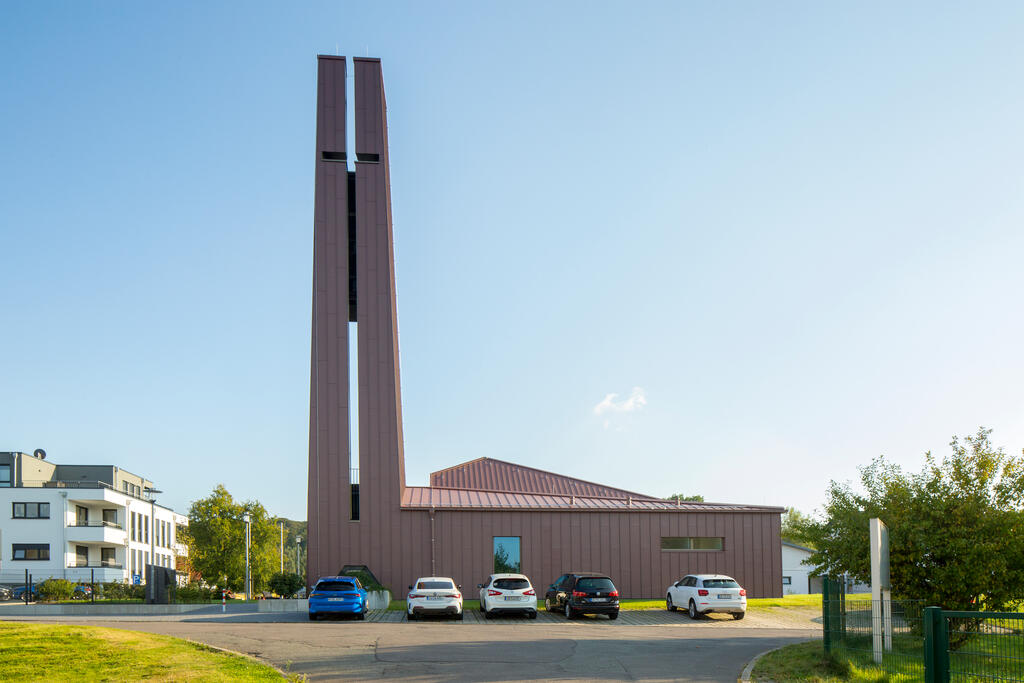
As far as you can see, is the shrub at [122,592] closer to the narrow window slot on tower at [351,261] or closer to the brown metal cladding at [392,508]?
the brown metal cladding at [392,508]

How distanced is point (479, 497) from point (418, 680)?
76.8ft

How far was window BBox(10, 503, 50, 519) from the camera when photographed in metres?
53.3

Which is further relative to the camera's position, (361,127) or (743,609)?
(361,127)

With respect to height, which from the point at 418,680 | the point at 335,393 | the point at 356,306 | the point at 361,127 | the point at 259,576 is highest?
the point at 361,127

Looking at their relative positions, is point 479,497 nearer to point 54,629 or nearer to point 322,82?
point 322,82

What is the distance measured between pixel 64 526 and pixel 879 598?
52312 millimetres

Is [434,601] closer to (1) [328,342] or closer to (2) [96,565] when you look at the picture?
(1) [328,342]

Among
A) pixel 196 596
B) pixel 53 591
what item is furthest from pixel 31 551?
pixel 53 591

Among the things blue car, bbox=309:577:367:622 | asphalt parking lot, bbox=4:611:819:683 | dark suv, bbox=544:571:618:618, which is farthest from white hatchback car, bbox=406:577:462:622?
dark suv, bbox=544:571:618:618

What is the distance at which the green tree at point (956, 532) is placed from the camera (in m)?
16.7

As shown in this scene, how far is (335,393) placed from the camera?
114 feet

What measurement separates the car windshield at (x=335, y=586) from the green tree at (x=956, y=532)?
13.7 metres

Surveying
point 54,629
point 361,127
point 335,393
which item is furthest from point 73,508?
point 54,629

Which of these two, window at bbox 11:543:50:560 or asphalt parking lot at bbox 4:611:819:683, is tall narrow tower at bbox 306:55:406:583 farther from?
window at bbox 11:543:50:560
